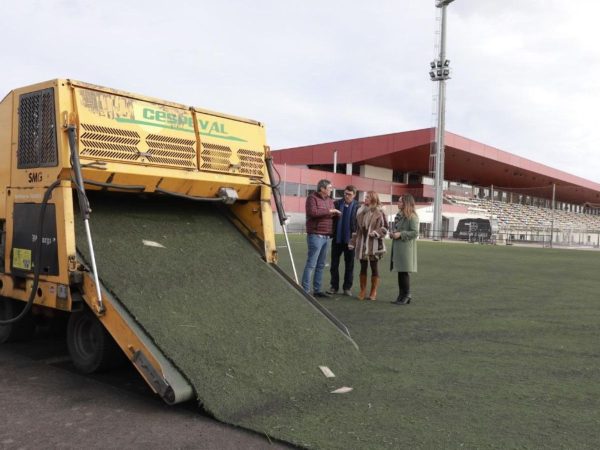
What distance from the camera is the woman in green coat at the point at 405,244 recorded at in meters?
7.71

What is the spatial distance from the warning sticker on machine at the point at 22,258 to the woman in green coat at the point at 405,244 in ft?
15.7

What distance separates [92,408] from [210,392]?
2.67ft

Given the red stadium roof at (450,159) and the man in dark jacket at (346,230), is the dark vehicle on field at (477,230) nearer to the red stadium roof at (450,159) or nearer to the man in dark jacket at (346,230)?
the red stadium roof at (450,159)

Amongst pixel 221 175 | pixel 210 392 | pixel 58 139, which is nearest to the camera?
pixel 210 392

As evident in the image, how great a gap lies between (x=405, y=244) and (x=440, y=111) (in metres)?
32.0

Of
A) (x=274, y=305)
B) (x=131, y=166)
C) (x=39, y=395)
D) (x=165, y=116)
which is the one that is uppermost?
(x=165, y=116)

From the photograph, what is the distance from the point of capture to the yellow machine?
3982 mm

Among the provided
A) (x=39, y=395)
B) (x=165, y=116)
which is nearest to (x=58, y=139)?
(x=165, y=116)

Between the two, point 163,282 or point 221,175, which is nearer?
point 163,282

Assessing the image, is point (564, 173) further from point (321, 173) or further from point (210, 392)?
point (210, 392)

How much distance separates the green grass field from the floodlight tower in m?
28.9

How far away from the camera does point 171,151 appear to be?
196 inches

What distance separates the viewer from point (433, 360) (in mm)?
4879

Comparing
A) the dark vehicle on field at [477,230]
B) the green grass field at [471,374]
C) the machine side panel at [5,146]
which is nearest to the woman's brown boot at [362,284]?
the green grass field at [471,374]
